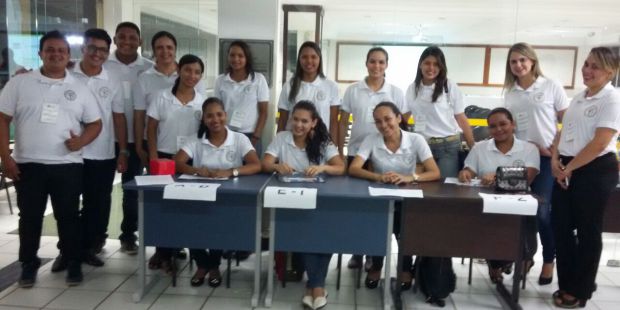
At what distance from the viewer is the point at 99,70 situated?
3109 mm

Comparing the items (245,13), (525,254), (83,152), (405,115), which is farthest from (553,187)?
(83,152)

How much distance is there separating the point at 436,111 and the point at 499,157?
18.7 inches

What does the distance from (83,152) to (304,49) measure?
5.11 feet

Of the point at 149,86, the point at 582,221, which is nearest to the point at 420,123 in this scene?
the point at 582,221

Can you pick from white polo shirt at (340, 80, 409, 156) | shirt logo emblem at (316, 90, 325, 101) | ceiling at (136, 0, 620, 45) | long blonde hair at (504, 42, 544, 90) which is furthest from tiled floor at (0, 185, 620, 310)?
ceiling at (136, 0, 620, 45)

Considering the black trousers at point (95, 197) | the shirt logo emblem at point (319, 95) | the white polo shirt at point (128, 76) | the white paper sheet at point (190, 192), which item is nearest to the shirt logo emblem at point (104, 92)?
the white polo shirt at point (128, 76)

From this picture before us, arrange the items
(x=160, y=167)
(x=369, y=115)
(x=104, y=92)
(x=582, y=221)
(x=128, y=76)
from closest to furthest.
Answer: (x=582, y=221), (x=160, y=167), (x=104, y=92), (x=369, y=115), (x=128, y=76)

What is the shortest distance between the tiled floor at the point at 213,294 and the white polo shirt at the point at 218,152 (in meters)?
0.76

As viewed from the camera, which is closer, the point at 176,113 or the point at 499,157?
the point at 499,157

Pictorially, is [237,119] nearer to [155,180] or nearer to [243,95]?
[243,95]

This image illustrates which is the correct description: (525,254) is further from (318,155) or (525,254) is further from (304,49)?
(304,49)

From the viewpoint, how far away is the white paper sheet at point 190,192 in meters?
2.45

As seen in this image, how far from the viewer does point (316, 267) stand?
107 inches

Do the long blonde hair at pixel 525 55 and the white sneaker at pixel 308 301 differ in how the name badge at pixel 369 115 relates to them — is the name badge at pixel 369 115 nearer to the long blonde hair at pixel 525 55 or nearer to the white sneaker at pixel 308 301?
the long blonde hair at pixel 525 55
